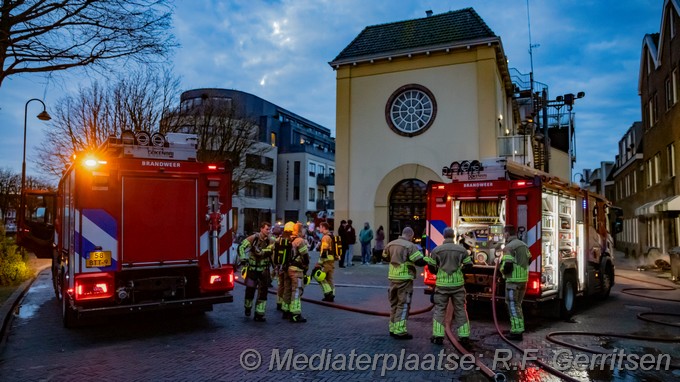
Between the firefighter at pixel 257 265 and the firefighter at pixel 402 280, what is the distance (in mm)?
2515

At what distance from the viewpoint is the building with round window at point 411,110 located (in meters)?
19.7

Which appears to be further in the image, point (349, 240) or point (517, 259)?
point (349, 240)

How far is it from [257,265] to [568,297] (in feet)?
19.5

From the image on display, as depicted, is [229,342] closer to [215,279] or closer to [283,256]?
[215,279]

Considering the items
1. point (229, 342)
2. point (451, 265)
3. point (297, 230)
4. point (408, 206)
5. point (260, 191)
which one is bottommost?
point (229, 342)

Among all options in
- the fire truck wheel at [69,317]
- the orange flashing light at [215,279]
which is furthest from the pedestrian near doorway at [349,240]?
the fire truck wheel at [69,317]

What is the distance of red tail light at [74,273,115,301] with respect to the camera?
699cm

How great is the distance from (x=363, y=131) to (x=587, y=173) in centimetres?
5933

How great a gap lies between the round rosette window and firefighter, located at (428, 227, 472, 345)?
1376 centimetres

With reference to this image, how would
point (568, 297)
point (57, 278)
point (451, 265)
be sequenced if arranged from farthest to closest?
point (57, 278)
point (568, 297)
point (451, 265)

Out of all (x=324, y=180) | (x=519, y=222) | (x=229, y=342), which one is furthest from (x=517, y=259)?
(x=324, y=180)

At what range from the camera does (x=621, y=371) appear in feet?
19.8

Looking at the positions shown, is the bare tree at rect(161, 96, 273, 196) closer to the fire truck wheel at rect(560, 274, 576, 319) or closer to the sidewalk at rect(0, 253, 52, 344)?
the sidewalk at rect(0, 253, 52, 344)

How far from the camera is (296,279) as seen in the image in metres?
8.89
